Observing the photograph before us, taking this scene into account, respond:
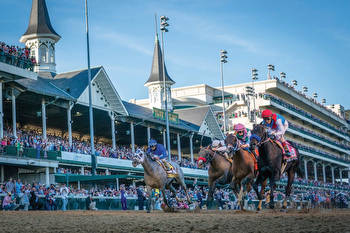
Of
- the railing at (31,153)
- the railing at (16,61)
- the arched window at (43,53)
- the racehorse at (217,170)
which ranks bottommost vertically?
the racehorse at (217,170)

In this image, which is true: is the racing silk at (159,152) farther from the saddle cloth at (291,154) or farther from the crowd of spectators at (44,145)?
the crowd of spectators at (44,145)

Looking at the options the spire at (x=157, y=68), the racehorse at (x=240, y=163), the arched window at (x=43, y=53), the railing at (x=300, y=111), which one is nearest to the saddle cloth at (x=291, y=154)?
the racehorse at (x=240, y=163)

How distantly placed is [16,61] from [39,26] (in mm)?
21037

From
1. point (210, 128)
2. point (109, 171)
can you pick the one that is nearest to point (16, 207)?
point (109, 171)

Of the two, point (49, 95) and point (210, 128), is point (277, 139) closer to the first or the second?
point (49, 95)

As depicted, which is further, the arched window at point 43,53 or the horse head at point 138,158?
the arched window at point 43,53

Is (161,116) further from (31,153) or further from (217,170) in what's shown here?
(217,170)

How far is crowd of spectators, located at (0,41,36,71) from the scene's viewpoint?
97.6 ft

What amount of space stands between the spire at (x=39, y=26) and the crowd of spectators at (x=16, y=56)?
63.4 feet

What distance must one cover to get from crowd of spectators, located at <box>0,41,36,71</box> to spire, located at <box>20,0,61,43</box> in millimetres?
19314

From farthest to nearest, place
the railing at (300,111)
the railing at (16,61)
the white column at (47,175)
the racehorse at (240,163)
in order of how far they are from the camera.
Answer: the railing at (300,111)
the white column at (47,175)
the railing at (16,61)
the racehorse at (240,163)

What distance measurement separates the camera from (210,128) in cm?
6184

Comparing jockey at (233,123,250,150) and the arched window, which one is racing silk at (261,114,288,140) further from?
the arched window

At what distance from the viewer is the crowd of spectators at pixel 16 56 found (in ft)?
97.6
